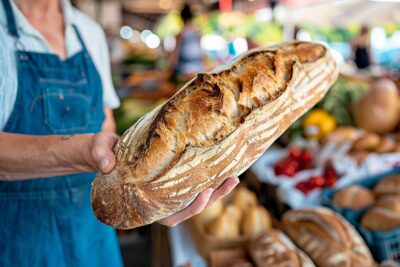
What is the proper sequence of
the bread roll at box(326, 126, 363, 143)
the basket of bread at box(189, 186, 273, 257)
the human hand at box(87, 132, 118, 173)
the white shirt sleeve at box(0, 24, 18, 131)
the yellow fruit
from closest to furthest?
the human hand at box(87, 132, 118, 173) < the white shirt sleeve at box(0, 24, 18, 131) < the basket of bread at box(189, 186, 273, 257) < the bread roll at box(326, 126, 363, 143) < the yellow fruit

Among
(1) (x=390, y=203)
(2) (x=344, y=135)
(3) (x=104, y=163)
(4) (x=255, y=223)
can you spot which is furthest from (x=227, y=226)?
(2) (x=344, y=135)

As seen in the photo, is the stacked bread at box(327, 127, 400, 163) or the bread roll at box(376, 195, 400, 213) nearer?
the bread roll at box(376, 195, 400, 213)

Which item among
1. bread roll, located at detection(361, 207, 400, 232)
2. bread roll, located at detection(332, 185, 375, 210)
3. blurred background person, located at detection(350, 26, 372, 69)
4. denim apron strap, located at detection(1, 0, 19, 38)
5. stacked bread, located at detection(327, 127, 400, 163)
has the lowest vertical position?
blurred background person, located at detection(350, 26, 372, 69)

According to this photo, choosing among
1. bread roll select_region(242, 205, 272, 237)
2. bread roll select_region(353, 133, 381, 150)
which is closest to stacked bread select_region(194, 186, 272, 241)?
bread roll select_region(242, 205, 272, 237)

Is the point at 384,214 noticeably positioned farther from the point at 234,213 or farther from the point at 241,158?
the point at 241,158

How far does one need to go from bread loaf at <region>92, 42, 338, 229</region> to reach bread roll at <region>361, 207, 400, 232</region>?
0.78 meters

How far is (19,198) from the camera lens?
4.22 feet

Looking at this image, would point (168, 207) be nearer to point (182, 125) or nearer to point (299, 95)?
point (182, 125)

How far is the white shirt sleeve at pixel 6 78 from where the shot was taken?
1.18 meters

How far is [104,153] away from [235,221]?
1.19 metres

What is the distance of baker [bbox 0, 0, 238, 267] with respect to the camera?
1228 mm

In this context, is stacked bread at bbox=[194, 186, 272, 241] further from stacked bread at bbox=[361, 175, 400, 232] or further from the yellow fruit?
the yellow fruit

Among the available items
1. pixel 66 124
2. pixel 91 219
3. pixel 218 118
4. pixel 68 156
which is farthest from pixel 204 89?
pixel 91 219

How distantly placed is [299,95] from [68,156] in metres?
0.74
